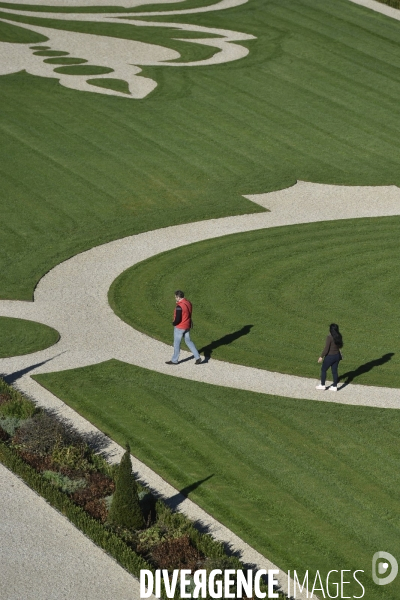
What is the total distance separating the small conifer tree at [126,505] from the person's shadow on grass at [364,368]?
9574 mm

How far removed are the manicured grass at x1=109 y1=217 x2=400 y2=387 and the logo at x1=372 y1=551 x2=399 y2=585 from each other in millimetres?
8961

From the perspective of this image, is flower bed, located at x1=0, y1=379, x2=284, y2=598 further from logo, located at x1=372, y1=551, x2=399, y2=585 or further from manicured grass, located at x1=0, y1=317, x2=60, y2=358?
manicured grass, located at x1=0, y1=317, x2=60, y2=358

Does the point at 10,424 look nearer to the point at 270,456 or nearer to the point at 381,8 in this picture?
the point at 270,456

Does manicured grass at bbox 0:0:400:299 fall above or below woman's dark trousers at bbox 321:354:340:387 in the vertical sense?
below

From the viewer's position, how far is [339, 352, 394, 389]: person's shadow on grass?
94.6 ft

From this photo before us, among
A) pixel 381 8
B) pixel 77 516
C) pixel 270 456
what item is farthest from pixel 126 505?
pixel 381 8

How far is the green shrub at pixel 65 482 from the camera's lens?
72.5ft

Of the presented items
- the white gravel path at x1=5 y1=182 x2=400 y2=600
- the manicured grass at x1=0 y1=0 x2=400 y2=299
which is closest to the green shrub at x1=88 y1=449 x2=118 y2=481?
the white gravel path at x1=5 y1=182 x2=400 y2=600

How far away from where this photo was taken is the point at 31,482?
22250mm

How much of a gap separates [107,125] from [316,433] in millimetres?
32574

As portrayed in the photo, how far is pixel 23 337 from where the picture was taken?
31.6m

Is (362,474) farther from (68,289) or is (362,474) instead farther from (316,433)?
(68,289)

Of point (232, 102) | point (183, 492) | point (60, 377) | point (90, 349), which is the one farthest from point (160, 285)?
point (232, 102)

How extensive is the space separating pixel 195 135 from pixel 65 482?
33.8 m
